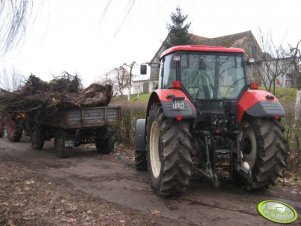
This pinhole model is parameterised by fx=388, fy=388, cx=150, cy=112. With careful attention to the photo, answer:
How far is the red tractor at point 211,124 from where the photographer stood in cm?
580

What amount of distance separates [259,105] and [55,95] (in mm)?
6130

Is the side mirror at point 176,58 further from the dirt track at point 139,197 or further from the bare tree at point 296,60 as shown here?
the bare tree at point 296,60

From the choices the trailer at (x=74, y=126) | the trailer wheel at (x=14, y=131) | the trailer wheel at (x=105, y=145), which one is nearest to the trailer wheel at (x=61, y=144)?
the trailer at (x=74, y=126)

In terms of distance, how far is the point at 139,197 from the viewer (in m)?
6.19

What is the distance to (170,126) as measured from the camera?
5867mm

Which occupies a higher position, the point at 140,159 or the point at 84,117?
the point at 84,117

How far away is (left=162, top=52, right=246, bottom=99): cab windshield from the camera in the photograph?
261 inches

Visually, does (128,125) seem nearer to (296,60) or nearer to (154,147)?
(154,147)

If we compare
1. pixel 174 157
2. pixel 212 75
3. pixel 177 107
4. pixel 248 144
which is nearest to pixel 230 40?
pixel 212 75

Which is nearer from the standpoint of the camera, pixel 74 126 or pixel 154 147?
pixel 154 147

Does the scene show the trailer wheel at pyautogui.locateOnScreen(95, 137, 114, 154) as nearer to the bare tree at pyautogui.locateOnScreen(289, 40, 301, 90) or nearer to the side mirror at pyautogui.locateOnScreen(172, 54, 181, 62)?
the side mirror at pyautogui.locateOnScreen(172, 54, 181, 62)

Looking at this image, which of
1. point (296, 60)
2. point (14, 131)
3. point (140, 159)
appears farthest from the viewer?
point (296, 60)

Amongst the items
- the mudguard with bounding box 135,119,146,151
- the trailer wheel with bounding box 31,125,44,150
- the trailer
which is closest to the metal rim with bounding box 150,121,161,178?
the mudguard with bounding box 135,119,146,151

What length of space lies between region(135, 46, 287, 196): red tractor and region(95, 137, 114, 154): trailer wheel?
461cm
